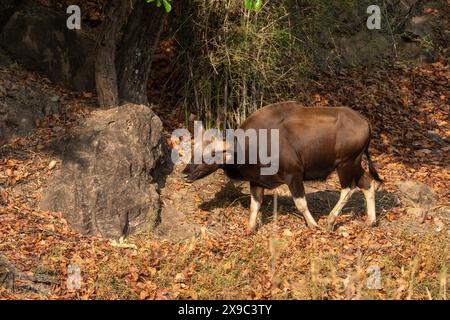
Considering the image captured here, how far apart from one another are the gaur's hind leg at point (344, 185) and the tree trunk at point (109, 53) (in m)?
3.57

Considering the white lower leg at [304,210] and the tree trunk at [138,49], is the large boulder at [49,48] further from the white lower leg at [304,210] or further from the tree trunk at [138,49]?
the white lower leg at [304,210]

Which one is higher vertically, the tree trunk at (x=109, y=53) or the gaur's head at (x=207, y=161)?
the tree trunk at (x=109, y=53)

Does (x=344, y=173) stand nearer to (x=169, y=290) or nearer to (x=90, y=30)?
(x=169, y=290)

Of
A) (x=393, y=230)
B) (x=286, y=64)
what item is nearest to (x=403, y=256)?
(x=393, y=230)

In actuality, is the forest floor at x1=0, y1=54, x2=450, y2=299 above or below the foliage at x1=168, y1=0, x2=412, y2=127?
below

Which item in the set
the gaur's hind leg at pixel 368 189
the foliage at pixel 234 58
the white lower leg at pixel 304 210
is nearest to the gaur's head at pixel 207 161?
the white lower leg at pixel 304 210

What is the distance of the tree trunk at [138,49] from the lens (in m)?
11.6

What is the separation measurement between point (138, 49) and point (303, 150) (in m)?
3.21

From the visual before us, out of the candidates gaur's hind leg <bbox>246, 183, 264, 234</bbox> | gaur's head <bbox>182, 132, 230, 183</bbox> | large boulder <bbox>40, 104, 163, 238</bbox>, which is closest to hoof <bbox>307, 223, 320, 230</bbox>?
gaur's hind leg <bbox>246, 183, 264, 234</bbox>

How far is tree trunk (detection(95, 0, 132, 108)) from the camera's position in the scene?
11.3 meters

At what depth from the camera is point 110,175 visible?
10.2 m

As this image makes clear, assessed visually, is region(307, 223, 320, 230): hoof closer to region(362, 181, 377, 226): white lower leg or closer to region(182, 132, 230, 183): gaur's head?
region(362, 181, 377, 226): white lower leg

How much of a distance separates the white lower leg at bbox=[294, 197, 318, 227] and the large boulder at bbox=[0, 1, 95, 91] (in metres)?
4.09

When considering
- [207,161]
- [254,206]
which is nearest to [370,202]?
[254,206]
